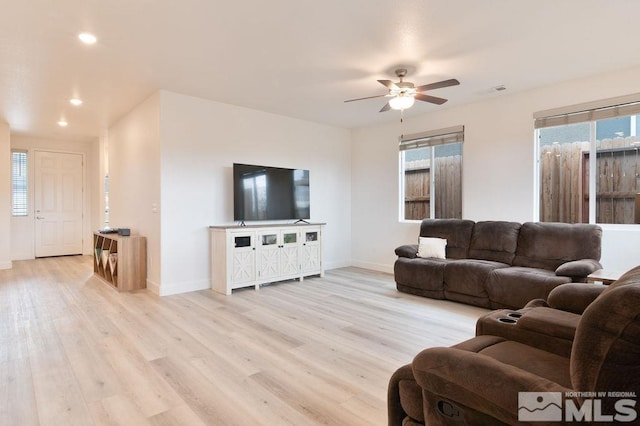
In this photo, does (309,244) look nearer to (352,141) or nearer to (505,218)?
(352,141)

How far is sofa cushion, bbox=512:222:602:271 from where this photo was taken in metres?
3.87

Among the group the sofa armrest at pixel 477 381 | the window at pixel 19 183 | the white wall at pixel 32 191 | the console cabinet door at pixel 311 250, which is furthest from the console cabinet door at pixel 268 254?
the window at pixel 19 183

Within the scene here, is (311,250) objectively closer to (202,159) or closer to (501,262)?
(202,159)

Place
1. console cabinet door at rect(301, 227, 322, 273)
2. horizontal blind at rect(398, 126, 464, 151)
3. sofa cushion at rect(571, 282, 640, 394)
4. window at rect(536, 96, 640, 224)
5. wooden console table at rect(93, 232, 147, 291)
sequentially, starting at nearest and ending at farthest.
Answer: sofa cushion at rect(571, 282, 640, 394)
window at rect(536, 96, 640, 224)
wooden console table at rect(93, 232, 147, 291)
horizontal blind at rect(398, 126, 464, 151)
console cabinet door at rect(301, 227, 322, 273)

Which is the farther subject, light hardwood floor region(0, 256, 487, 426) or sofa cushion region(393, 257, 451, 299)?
sofa cushion region(393, 257, 451, 299)

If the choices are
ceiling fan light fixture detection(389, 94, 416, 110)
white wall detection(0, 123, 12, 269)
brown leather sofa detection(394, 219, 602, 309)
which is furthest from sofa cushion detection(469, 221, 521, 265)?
white wall detection(0, 123, 12, 269)

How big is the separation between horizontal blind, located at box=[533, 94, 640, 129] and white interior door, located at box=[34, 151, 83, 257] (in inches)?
370

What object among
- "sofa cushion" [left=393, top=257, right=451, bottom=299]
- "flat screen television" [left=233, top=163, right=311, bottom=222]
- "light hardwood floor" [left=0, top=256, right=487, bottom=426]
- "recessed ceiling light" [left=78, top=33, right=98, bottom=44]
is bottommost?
"light hardwood floor" [left=0, top=256, right=487, bottom=426]

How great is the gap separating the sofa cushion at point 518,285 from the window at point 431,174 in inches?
67.1

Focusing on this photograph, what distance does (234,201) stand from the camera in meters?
5.14

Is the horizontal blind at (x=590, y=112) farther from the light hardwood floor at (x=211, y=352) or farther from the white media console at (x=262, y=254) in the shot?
the white media console at (x=262, y=254)

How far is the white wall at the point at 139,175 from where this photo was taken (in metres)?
4.76

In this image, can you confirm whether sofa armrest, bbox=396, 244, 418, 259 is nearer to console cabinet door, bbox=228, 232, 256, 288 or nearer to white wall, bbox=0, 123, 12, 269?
console cabinet door, bbox=228, 232, 256, 288

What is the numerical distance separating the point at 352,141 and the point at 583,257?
4330mm
